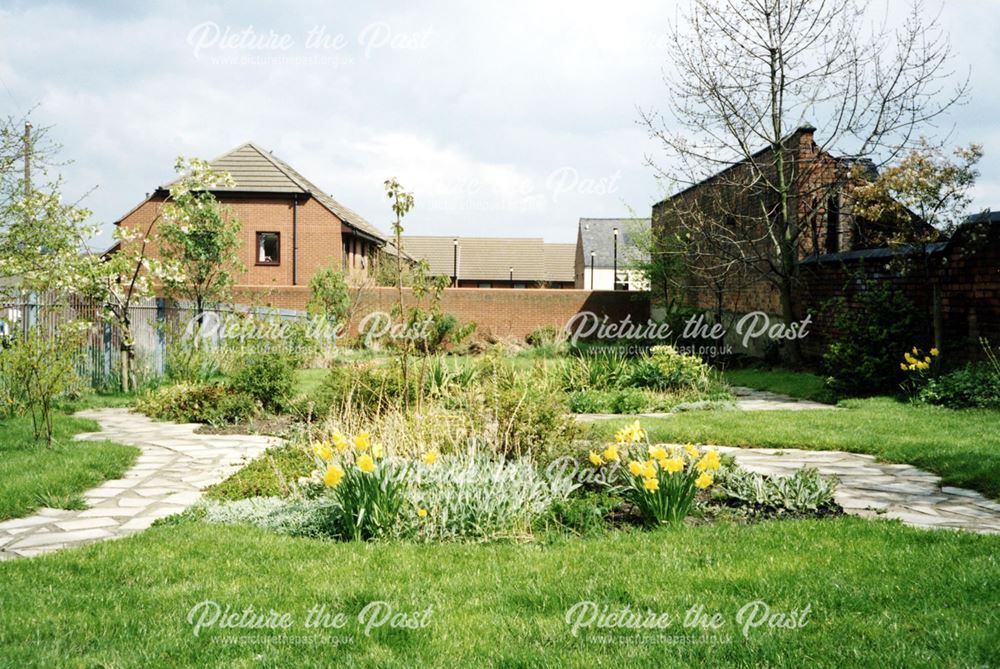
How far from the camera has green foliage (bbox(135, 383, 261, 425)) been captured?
32.6 feet

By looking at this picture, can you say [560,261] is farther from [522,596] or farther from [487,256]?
[522,596]

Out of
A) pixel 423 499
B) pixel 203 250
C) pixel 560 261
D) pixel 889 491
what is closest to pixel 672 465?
pixel 423 499

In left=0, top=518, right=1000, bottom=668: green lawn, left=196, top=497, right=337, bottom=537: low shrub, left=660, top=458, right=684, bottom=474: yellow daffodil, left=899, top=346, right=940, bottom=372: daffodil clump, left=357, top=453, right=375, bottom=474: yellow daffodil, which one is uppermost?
left=899, top=346, right=940, bottom=372: daffodil clump

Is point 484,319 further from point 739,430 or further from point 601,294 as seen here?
point 739,430

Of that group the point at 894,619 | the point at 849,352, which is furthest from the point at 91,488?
the point at 849,352

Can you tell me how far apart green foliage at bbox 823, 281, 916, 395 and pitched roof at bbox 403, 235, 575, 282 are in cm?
4111

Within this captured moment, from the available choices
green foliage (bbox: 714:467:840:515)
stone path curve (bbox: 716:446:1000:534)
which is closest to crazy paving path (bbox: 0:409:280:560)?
green foliage (bbox: 714:467:840:515)

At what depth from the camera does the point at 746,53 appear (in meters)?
15.7

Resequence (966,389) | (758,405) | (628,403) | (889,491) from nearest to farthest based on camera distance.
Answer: (889,491), (966,389), (628,403), (758,405)

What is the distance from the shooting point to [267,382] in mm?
10406

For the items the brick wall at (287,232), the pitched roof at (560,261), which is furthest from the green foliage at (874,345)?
the pitched roof at (560,261)

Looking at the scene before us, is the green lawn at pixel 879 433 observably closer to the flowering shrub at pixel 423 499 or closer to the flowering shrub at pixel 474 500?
the flowering shrub at pixel 474 500

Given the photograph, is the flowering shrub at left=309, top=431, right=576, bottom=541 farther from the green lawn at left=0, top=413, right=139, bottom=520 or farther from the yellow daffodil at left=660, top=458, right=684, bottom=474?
the green lawn at left=0, top=413, right=139, bottom=520

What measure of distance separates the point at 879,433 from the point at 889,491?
2634 millimetres
